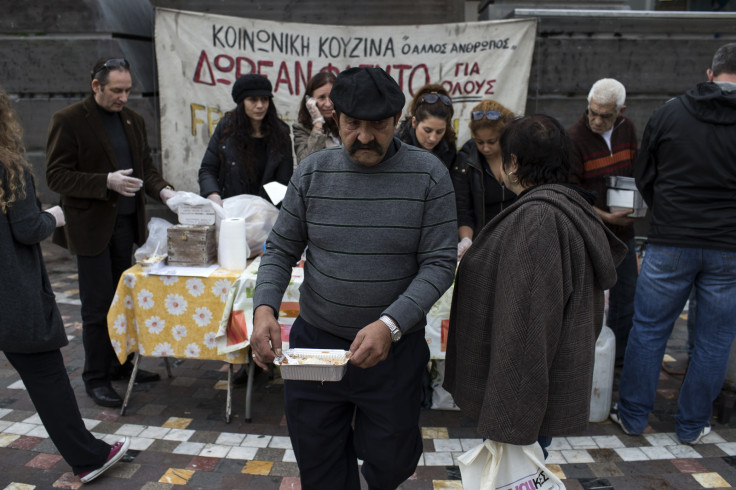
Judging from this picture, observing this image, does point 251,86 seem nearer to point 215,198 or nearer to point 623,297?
point 215,198

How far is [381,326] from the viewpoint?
183 centimetres

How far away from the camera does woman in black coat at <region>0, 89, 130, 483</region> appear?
2.53 meters

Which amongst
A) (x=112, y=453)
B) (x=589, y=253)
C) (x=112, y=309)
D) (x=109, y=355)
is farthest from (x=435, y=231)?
(x=109, y=355)

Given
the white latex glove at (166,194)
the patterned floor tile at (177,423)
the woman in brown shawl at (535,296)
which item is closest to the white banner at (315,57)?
the white latex glove at (166,194)

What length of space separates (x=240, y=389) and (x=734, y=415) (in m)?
3.11

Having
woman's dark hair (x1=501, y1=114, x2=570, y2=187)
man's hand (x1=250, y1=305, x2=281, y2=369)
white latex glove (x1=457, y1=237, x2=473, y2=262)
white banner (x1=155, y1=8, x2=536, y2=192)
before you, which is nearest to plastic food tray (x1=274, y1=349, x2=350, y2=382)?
man's hand (x1=250, y1=305, x2=281, y2=369)

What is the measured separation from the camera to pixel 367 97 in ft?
6.11

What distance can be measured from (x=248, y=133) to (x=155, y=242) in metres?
0.94

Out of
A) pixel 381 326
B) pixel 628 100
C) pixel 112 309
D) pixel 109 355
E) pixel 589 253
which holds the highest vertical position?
pixel 628 100

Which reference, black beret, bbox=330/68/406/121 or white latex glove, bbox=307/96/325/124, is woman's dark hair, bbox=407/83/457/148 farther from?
black beret, bbox=330/68/406/121

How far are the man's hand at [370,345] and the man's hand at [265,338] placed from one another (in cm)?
26

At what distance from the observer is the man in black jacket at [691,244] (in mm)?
2949

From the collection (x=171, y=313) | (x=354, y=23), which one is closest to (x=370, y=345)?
(x=171, y=313)

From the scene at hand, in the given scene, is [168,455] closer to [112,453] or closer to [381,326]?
[112,453]
